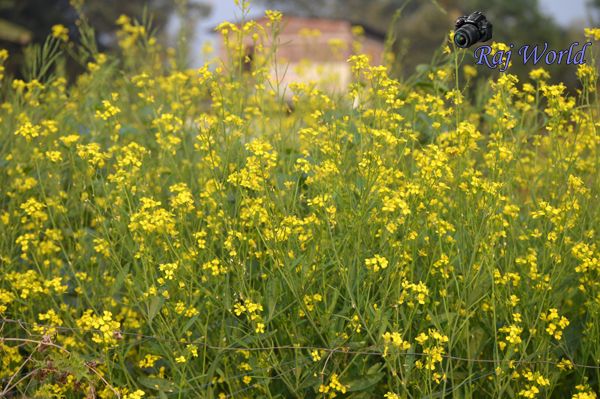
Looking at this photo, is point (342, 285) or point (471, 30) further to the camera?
point (471, 30)

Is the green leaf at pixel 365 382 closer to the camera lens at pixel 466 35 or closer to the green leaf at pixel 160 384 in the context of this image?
the green leaf at pixel 160 384

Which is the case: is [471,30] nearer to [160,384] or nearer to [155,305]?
[155,305]

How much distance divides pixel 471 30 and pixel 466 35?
0.03 meters

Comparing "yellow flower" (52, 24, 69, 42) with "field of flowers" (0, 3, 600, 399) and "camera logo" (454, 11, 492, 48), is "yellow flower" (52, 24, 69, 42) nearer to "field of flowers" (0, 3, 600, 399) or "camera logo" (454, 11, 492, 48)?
"field of flowers" (0, 3, 600, 399)

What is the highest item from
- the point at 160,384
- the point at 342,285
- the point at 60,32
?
the point at 60,32

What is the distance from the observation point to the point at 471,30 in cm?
310

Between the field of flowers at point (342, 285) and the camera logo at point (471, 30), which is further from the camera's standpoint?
the camera logo at point (471, 30)

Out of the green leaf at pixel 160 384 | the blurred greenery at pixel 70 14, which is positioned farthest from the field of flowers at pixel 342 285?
Result: the blurred greenery at pixel 70 14

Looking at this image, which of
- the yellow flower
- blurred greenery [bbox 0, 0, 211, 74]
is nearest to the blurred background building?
blurred greenery [bbox 0, 0, 211, 74]

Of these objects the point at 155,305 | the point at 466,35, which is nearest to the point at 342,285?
the point at 155,305

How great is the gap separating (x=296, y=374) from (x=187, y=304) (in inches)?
18.6

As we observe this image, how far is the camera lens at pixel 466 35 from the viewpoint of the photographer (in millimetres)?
3092

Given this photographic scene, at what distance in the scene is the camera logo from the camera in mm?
3096

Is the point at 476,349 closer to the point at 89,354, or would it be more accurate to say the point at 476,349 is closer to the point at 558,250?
the point at 558,250
